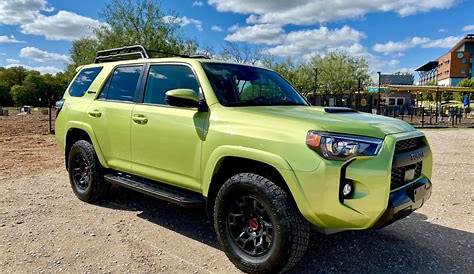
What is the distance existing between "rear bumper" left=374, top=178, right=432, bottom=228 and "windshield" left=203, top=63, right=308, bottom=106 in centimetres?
159

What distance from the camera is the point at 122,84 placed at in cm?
500

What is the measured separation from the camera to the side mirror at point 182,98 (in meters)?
3.68

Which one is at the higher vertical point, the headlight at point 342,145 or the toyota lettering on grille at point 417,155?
the headlight at point 342,145

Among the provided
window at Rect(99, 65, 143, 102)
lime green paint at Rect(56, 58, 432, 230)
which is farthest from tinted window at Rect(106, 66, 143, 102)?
lime green paint at Rect(56, 58, 432, 230)

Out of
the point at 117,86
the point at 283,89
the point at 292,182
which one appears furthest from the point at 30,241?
the point at 283,89

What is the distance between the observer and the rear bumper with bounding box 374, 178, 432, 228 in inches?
119

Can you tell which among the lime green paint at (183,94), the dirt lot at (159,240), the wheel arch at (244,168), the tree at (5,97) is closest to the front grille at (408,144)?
the wheel arch at (244,168)

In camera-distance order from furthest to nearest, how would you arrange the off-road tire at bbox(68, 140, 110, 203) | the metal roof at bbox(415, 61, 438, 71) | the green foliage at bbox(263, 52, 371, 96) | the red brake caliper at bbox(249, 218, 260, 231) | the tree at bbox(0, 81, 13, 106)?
1. the metal roof at bbox(415, 61, 438, 71)
2. the tree at bbox(0, 81, 13, 106)
3. the green foliage at bbox(263, 52, 371, 96)
4. the off-road tire at bbox(68, 140, 110, 203)
5. the red brake caliper at bbox(249, 218, 260, 231)

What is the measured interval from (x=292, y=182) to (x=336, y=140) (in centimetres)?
46

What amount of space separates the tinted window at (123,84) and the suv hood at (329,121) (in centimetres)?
161

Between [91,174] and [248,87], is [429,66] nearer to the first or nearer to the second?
[248,87]

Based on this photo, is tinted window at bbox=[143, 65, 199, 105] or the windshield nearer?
the windshield

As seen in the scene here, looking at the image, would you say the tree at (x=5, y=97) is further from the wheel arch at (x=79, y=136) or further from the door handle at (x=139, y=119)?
the door handle at (x=139, y=119)

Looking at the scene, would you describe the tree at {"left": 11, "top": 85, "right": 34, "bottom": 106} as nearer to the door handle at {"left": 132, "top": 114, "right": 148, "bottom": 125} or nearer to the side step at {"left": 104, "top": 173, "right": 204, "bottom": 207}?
the side step at {"left": 104, "top": 173, "right": 204, "bottom": 207}
